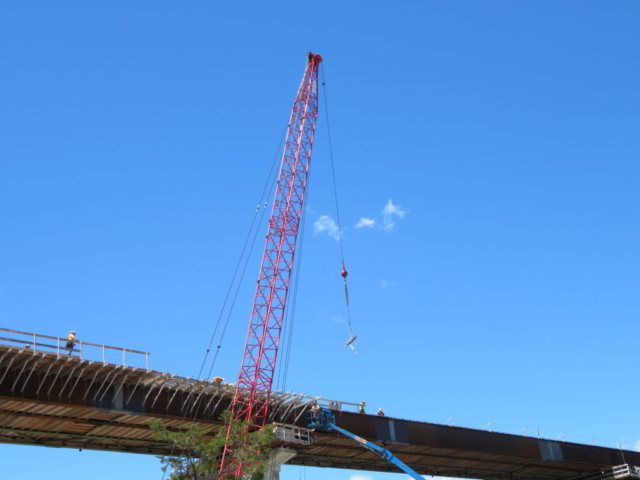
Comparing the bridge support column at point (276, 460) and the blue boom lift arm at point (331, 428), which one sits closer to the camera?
the bridge support column at point (276, 460)

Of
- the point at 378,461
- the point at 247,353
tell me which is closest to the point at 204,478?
the point at 247,353

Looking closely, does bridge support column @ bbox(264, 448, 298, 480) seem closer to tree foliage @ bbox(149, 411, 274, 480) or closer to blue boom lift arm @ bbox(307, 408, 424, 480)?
blue boom lift arm @ bbox(307, 408, 424, 480)

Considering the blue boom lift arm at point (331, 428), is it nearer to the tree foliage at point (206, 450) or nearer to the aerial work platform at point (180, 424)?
the aerial work platform at point (180, 424)

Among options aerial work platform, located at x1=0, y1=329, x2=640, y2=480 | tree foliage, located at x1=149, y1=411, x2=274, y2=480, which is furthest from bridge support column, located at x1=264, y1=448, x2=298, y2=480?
tree foliage, located at x1=149, y1=411, x2=274, y2=480

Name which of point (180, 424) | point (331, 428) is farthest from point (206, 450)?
point (331, 428)

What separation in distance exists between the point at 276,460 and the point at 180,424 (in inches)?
349

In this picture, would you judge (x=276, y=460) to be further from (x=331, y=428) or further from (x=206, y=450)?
(x=206, y=450)

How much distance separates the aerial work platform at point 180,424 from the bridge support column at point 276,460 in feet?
2.10

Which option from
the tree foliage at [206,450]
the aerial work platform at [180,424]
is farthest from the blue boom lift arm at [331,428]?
the tree foliage at [206,450]

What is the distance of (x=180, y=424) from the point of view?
178 feet

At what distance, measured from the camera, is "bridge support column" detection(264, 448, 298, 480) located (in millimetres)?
57938

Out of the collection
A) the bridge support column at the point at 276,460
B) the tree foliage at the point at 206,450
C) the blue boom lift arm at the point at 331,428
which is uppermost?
the blue boom lift arm at the point at 331,428

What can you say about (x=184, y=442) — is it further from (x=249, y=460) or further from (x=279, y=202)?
(x=279, y=202)

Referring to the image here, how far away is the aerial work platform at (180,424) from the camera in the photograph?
46.2m
